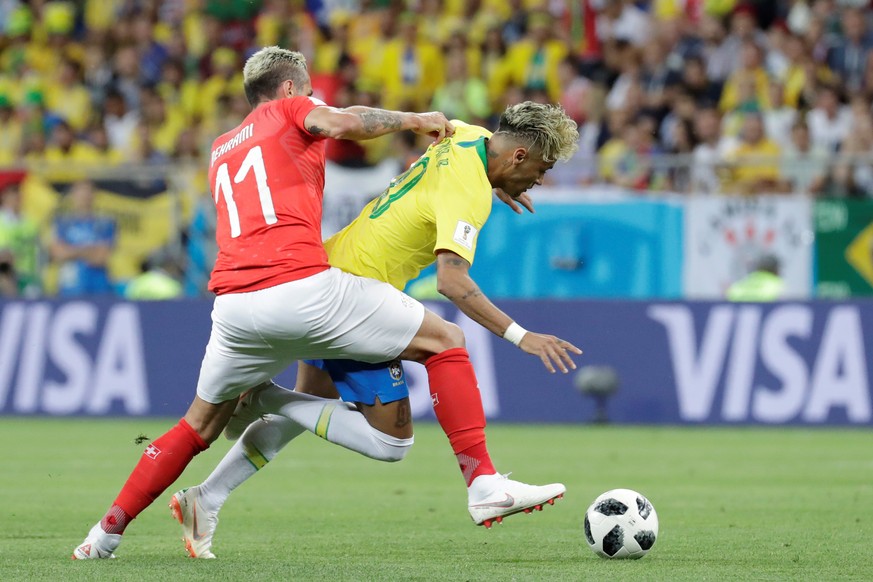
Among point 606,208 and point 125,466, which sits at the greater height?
point 606,208

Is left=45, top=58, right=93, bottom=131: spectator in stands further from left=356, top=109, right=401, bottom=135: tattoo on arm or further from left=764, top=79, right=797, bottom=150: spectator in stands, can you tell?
left=356, top=109, right=401, bottom=135: tattoo on arm

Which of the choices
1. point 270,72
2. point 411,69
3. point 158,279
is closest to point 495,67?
point 411,69

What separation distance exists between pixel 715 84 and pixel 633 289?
312 cm

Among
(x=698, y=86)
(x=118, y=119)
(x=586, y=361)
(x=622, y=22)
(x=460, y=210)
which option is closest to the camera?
(x=460, y=210)

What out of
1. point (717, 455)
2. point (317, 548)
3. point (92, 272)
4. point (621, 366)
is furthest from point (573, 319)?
point (317, 548)

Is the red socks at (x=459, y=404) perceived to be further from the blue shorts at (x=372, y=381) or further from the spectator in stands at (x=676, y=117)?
the spectator in stands at (x=676, y=117)

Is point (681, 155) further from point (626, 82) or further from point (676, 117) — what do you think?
point (626, 82)

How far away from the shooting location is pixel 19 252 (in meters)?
16.6

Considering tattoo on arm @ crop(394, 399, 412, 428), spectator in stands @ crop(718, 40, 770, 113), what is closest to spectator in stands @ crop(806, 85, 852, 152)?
spectator in stands @ crop(718, 40, 770, 113)

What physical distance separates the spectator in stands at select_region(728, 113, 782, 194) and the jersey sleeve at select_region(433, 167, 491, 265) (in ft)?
30.1

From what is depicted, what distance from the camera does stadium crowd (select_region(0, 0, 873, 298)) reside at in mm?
16031

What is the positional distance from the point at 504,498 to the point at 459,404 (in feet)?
1.52

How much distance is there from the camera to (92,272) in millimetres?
16375

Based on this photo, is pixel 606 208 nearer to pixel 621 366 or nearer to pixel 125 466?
pixel 621 366
